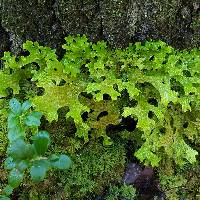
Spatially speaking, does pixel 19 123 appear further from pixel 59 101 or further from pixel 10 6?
pixel 10 6

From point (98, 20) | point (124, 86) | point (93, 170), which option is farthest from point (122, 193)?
point (98, 20)

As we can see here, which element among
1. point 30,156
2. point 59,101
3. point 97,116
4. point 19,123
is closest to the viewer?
point 30,156

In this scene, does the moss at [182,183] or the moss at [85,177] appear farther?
the moss at [182,183]

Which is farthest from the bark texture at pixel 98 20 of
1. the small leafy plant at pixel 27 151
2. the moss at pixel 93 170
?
the small leafy plant at pixel 27 151

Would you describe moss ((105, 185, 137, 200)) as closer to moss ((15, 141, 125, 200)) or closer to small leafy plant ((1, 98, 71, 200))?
moss ((15, 141, 125, 200))

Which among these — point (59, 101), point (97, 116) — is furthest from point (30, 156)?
point (97, 116)

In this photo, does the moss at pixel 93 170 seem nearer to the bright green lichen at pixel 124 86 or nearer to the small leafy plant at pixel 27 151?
the bright green lichen at pixel 124 86

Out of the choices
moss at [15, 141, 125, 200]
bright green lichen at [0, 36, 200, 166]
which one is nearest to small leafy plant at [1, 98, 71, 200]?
bright green lichen at [0, 36, 200, 166]

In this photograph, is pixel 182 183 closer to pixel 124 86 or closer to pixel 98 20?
pixel 124 86
